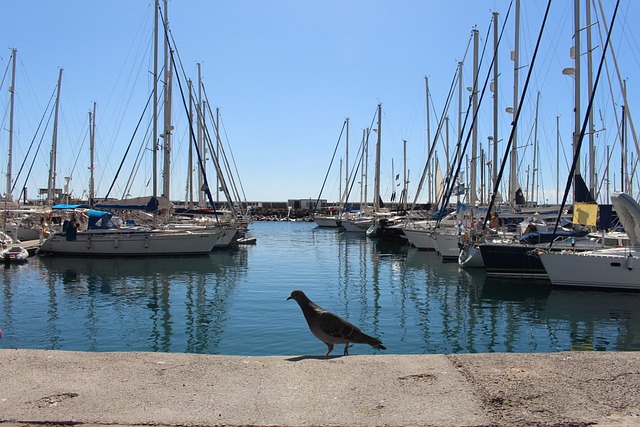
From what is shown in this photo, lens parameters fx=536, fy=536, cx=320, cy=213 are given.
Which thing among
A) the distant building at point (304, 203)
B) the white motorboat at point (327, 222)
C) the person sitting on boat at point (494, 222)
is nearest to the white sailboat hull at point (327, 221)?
the white motorboat at point (327, 222)

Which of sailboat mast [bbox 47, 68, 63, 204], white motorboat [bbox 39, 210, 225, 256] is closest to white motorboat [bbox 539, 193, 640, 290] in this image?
white motorboat [bbox 39, 210, 225, 256]

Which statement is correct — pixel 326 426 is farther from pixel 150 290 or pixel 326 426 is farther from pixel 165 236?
pixel 165 236

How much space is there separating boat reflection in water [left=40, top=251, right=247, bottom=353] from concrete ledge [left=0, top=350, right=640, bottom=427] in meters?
6.22

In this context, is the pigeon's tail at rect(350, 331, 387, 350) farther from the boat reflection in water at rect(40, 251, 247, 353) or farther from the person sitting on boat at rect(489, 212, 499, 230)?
the person sitting on boat at rect(489, 212, 499, 230)

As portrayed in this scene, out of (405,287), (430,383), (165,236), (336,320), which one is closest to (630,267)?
(405,287)

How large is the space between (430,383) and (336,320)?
90.7 inches

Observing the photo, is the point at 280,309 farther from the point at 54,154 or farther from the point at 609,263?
the point at 54,154

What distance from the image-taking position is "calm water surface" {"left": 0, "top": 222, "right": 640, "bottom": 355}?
41.2ft

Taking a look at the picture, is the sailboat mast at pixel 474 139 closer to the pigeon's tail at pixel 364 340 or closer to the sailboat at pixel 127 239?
the sailboat at pixel 127 239

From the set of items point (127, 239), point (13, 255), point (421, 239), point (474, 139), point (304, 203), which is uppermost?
point (474, 139)

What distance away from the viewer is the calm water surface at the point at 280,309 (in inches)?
495

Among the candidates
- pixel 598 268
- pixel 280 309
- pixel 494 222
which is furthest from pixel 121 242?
pixel 598 268

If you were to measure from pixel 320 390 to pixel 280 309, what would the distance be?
39.2 ft

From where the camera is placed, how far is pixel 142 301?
60.5 ft
